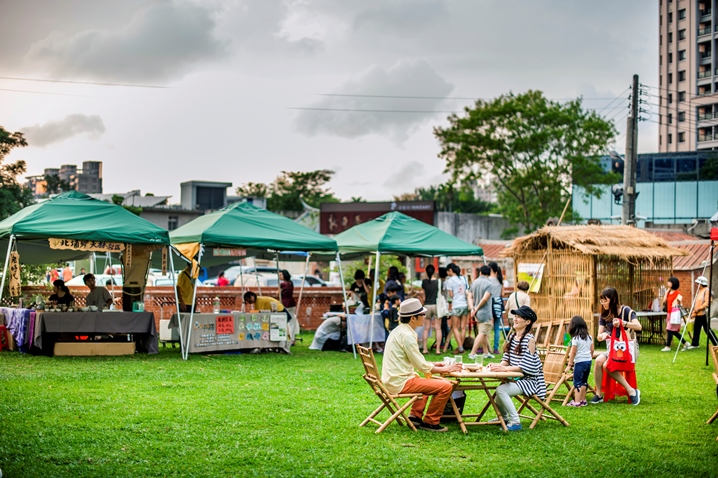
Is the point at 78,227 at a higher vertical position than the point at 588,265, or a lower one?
higher

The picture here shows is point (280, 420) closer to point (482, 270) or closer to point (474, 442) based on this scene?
point (474, 442)

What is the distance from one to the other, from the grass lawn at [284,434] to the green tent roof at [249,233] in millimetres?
3142

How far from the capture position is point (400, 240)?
1620cm

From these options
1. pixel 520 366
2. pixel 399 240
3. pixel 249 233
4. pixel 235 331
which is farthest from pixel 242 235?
pixel 520 366

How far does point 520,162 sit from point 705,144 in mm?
49212

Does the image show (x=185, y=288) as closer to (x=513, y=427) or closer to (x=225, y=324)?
(x=225, y=324)

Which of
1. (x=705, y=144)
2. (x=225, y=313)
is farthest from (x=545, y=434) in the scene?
(x=705, y=144)

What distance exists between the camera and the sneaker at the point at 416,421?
8.06 m

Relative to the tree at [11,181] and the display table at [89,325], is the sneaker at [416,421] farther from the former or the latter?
the tree at [11,181]

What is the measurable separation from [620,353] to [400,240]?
707cm

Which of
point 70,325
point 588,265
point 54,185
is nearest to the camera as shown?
point 70,325

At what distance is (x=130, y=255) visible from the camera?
15.0 m

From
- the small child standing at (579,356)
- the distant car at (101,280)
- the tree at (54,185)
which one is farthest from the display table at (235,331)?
the tree at (54,185)

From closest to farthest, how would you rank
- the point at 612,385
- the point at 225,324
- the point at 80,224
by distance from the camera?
the point at 612,385 < the point at 80,224 < the point at 225,324
